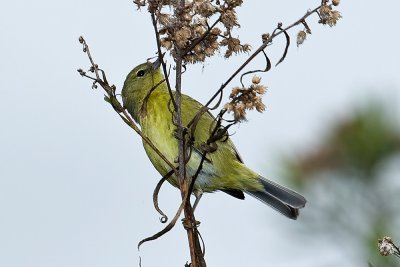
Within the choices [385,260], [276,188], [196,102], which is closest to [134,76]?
[196,102]

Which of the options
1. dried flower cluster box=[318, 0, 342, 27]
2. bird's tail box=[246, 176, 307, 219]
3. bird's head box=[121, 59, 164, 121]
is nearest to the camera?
dried flower cluster box=[318, 0, 342, 27]

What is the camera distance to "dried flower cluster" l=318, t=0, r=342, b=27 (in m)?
2.62

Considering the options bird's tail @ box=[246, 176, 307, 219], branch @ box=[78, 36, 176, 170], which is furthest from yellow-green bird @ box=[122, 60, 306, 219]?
branch @ box=[78, 36, 176, 170]

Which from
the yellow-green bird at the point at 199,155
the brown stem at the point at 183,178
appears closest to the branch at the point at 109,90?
the brown stem at the point at 183,178

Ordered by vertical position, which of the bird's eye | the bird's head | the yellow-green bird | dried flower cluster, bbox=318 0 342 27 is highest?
the bird's eye

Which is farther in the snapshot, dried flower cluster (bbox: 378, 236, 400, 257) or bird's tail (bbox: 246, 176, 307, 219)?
bird's tail (bbox: 246, 176, 307, 219)

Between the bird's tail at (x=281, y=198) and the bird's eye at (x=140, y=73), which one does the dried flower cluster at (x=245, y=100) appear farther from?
the bird's eye at (x=140, y=73)

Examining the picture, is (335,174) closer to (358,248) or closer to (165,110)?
(358,248)

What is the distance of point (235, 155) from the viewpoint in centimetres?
520

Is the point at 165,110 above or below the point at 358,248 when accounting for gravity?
above

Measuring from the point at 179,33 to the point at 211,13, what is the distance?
0.49 ft

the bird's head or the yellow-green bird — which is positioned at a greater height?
the bird's head

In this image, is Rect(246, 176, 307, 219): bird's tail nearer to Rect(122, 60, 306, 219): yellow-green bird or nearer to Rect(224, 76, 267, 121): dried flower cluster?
Rect(122, 60, 306, 219): yellow-green bird

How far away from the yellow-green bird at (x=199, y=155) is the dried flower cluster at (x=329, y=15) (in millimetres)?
1899
